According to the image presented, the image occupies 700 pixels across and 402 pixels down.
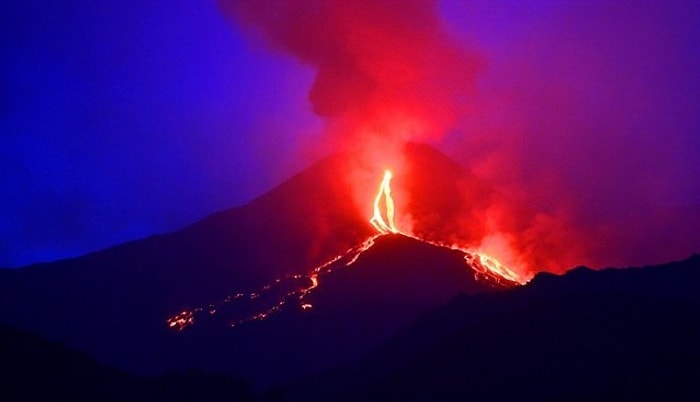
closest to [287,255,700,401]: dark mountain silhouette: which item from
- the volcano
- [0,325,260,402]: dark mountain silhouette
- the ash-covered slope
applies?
[0,325,260,402]: dark mountain silhouette

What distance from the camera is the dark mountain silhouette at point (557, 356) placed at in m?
34.1

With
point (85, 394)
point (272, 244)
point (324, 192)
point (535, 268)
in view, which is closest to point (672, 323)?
point (85, 394)

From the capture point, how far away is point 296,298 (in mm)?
67250

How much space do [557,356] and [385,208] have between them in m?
50.2

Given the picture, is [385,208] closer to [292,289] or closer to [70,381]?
[292,289]

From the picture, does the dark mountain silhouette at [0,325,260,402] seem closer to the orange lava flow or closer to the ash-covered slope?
the ash-covered slope

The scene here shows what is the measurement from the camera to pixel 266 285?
2980 inches

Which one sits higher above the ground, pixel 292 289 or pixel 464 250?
pixel 464 250

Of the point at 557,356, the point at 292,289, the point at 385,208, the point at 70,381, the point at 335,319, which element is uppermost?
the point at 385,208

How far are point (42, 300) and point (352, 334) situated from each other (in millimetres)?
40332

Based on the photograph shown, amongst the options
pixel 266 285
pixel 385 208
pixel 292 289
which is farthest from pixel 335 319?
pixel 385 208

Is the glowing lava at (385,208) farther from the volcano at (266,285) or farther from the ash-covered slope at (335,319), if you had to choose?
the ash-covered slope at (335,319)

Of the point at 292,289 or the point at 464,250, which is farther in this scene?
the point at 464,250

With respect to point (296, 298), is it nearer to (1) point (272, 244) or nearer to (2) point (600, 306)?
(1) point (272, 244)
